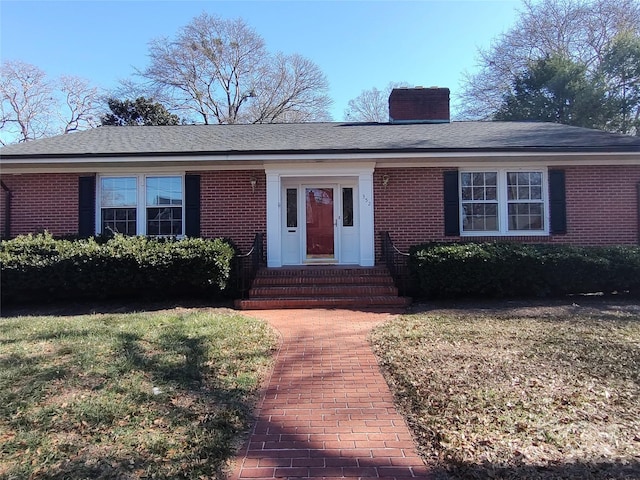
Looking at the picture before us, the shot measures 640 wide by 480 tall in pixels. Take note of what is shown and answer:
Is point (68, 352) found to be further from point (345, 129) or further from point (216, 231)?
point (345, 129)

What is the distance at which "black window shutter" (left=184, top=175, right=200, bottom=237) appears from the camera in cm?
971

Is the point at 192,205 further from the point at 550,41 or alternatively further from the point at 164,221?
the point at 550,41

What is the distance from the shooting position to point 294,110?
33.1 metres

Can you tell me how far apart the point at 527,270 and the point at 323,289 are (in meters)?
3.89

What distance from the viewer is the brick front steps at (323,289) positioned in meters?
7.89

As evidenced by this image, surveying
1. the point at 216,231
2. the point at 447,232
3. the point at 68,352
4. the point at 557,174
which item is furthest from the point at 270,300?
the point at 557,174

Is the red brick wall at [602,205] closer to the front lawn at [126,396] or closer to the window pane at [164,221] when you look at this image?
the front lawn at [126,396]

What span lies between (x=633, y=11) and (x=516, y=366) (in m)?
29.6

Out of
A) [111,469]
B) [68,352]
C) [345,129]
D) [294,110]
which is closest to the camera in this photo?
[111,469]

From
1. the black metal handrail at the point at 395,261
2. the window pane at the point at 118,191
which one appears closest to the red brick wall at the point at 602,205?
the black metal handrail at the point at 395,261

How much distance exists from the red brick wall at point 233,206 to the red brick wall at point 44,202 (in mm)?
3014

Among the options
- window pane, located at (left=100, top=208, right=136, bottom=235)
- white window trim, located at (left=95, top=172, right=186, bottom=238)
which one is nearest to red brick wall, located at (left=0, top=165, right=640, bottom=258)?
white window trim, located at (left=95, top=172, right=186, bottom=238)

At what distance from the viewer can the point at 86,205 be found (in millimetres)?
9711

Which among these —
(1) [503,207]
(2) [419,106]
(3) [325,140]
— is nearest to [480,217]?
(1) [503,207]
